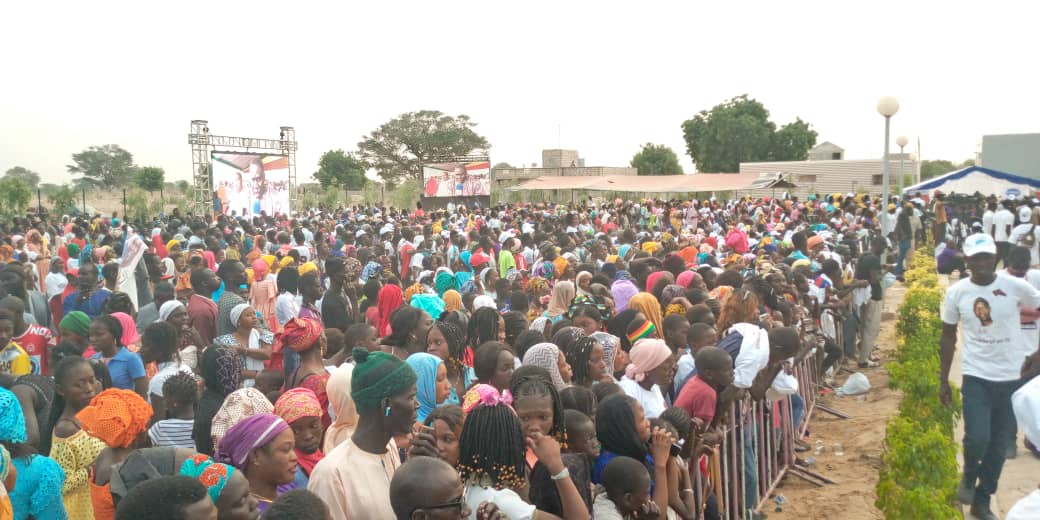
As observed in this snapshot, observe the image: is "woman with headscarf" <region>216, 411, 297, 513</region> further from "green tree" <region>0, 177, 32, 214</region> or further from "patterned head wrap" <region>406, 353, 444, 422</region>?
"green tree" <region>0, 177, 32, 214</region>

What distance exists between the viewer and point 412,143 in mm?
61656

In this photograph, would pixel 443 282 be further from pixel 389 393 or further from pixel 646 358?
pixel 389 393

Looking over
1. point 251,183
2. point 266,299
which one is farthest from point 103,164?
point 266,299

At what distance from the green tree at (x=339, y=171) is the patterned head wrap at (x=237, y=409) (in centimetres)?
5160

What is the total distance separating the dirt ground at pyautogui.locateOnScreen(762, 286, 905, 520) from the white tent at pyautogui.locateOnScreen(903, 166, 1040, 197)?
20.2 metres

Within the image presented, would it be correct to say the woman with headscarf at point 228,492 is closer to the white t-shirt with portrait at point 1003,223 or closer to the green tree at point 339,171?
the white t-shirt with portrait at point 1003,223

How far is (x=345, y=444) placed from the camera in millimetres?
3080

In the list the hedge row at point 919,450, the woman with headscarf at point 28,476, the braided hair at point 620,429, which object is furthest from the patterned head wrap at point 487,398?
the hedge row at point 919,450

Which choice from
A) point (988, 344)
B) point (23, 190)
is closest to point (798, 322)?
point (988, 344)

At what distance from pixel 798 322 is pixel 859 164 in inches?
1750

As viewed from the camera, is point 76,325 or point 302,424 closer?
point 302,424

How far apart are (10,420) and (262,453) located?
113cm

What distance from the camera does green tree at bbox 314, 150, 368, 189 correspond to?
54.3 metres

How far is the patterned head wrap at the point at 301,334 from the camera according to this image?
4.79 metres
